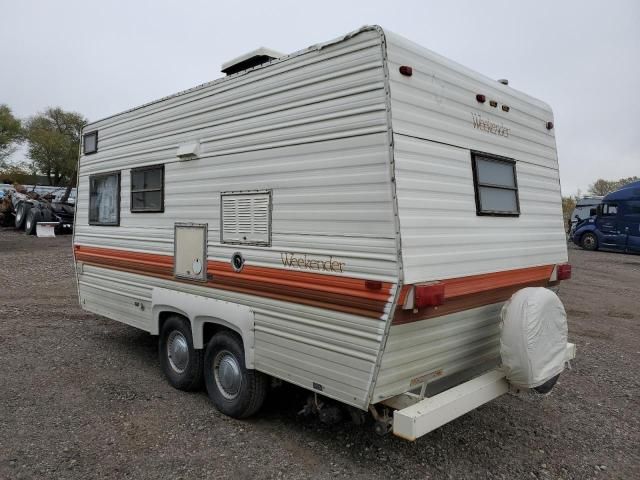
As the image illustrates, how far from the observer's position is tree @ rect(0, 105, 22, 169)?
3212cm

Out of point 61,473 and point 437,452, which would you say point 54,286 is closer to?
point 61,473

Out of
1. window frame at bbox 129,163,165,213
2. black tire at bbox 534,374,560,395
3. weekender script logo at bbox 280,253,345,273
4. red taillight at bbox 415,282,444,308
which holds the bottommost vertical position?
black tire at bbox 534,374,560,395

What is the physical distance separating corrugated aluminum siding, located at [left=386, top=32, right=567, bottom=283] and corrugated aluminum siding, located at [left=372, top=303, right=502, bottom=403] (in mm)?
381

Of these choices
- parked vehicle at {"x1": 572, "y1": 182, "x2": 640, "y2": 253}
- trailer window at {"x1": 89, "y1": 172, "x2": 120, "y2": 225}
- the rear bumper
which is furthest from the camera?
parked vehicle at {"x1": 572, "y1": 182, "x2": 640, "y2": 253}

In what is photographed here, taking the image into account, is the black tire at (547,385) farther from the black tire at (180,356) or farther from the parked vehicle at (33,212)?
the parked vehicle at (33,212)

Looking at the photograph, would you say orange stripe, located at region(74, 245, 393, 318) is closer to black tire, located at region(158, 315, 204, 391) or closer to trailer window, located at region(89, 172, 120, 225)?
black tire, located at region(158, 315, 204, 391)

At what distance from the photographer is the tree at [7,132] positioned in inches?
1265

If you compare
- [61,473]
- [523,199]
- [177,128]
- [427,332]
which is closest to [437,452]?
[427,332]

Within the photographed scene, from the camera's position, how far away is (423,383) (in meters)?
3.52

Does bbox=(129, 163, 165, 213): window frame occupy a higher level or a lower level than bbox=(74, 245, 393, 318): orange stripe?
higher

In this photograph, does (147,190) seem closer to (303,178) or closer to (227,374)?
(227,374)

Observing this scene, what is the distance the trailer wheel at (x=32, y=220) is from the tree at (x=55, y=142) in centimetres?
2707

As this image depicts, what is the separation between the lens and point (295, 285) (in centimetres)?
359

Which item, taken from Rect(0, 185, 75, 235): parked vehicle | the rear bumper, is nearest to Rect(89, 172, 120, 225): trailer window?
the rear bumper
